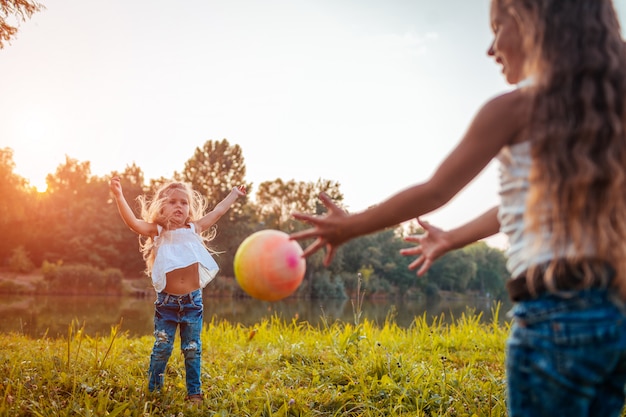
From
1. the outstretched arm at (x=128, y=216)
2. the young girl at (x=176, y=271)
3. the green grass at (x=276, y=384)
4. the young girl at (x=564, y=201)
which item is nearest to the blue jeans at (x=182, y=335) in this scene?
the young girl at (x=176, y=271)

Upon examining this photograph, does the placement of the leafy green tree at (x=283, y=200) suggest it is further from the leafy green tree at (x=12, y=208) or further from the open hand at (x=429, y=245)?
the open hand at (x=429, y=245)

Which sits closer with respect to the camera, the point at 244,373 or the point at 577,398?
the point at 577,398

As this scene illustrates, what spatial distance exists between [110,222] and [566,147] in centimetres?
4596

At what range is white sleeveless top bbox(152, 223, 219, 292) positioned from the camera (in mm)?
4121

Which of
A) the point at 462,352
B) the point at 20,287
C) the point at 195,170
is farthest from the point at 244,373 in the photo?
the point at 195,170

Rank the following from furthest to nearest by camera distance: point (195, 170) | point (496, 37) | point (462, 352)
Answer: point (195, 170)
point (462, 352)
point (496, 37)

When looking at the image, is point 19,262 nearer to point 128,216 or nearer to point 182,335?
point 128,216

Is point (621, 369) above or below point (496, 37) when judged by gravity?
below

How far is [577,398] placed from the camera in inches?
52.8

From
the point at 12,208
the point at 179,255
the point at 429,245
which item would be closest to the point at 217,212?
the point at 179,255

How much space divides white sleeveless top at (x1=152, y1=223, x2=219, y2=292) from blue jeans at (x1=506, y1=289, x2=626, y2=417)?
313 centimetres

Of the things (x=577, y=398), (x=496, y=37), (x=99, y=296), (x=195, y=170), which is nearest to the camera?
(x=577, y=398)

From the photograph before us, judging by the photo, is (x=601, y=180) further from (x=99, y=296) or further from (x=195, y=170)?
(x=195, y=170)

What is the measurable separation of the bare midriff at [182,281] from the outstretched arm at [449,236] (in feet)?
8.50
